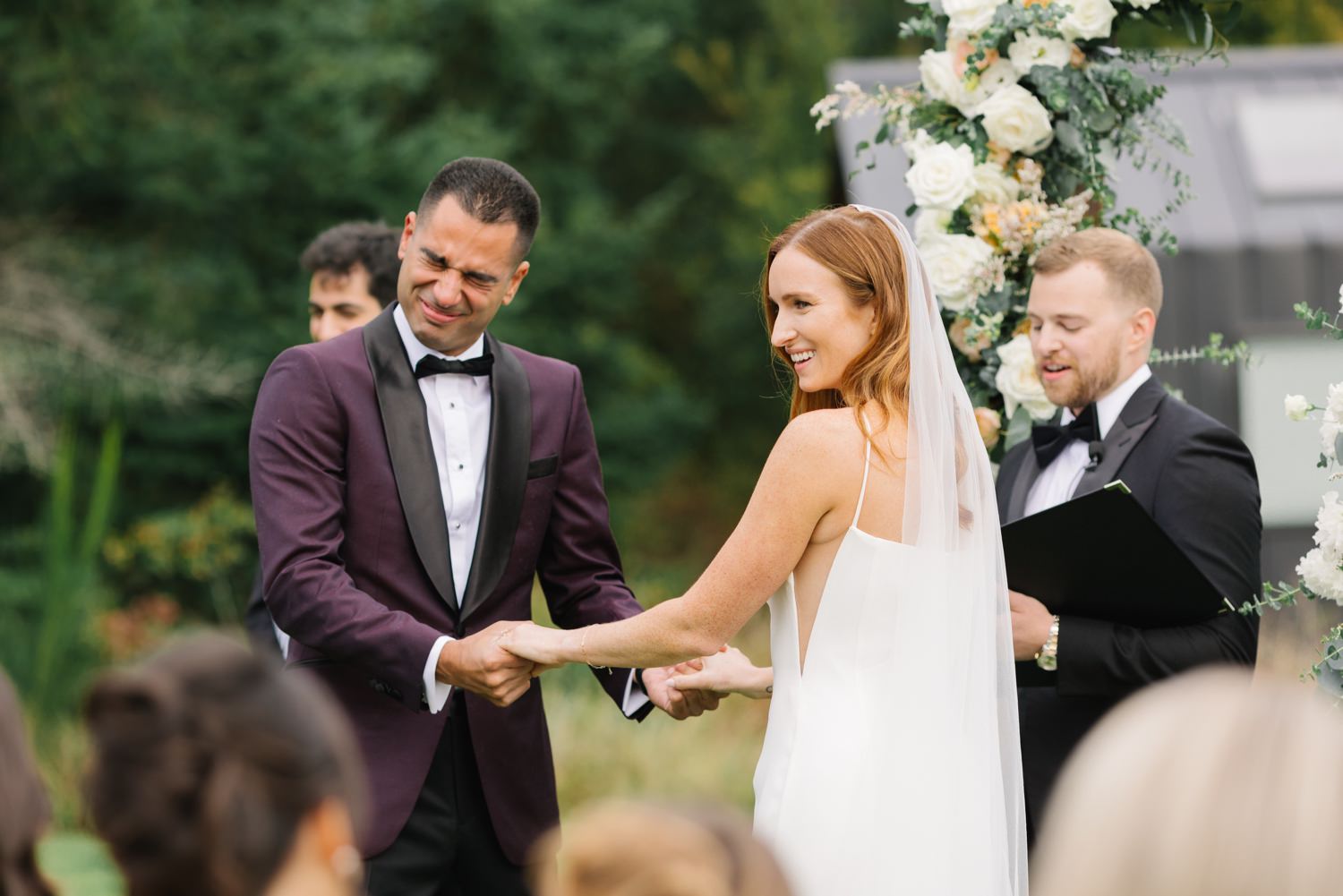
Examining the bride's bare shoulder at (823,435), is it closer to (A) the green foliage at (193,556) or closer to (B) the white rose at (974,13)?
(B) the white rose at (974,13)

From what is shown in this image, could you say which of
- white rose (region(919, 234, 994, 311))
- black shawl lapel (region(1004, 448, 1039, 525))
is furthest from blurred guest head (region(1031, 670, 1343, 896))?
white rose (region(919, 234, 994, 311))

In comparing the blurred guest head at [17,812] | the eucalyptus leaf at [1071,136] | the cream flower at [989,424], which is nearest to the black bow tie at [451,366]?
the cream flower at [989,424]

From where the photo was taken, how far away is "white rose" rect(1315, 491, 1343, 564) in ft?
11.4

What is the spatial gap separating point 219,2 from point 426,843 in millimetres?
10730

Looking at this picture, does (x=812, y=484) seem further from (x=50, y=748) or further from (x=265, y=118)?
(x=265, y=118)

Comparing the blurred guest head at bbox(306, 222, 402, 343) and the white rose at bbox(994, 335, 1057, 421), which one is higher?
the blurred guest head at bbox(306, 222, 402, 343)

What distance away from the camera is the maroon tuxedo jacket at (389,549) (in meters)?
3.64

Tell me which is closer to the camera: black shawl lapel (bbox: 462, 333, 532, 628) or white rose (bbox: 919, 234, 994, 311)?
black shawl lapel (bbox: 462, 333, 532, 628)

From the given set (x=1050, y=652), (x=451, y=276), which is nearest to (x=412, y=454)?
(x=451, y=276)

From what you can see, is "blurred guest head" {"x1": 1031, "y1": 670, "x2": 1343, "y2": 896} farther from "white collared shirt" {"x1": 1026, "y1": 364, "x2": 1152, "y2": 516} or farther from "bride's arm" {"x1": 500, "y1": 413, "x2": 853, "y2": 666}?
"white collared shirt" {"x1": 1026, "y1": 364, "x2": 1152, "y2": 516}

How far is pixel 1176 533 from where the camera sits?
371 centimetres

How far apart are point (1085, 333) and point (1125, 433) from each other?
0.90 ft

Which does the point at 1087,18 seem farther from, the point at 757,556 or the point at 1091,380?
the point at 757,556

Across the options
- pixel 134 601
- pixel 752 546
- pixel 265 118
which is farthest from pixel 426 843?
pixel 265 118
